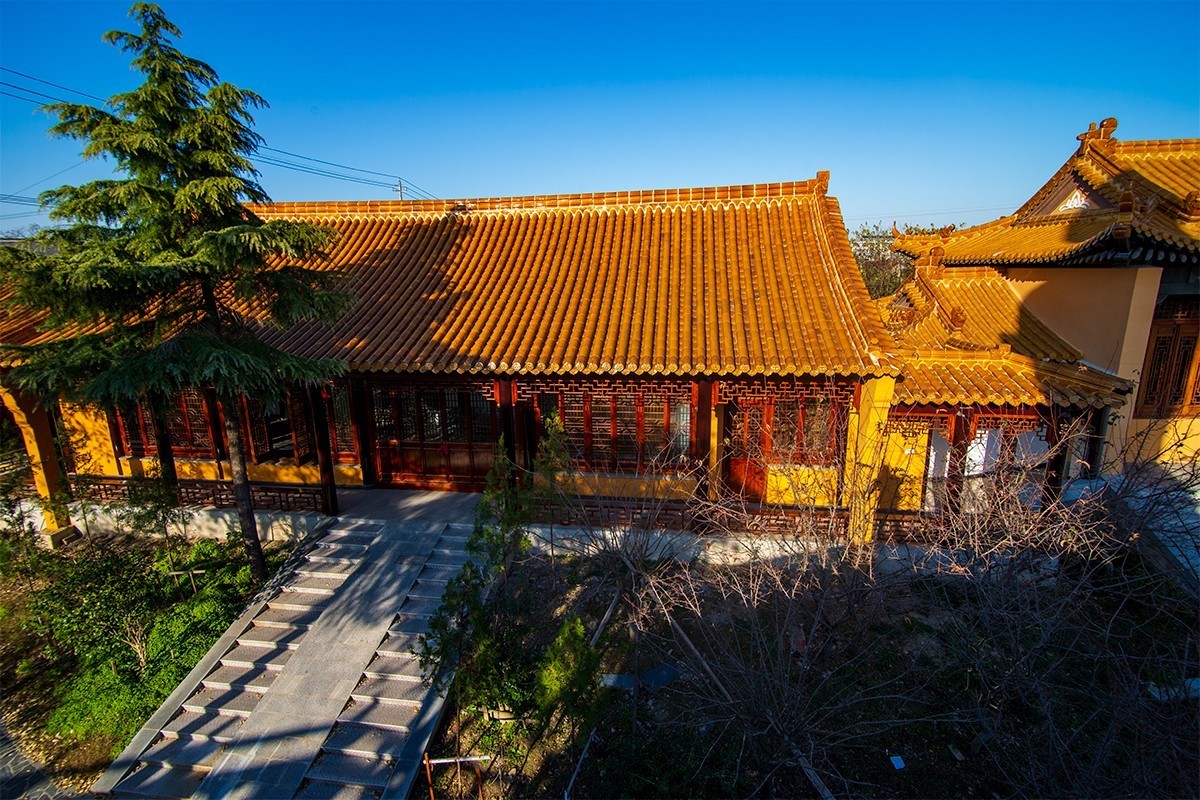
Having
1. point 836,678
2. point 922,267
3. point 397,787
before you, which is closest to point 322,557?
point 397,787

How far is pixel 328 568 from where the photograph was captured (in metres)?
7.52

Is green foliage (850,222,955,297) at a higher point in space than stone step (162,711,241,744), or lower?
higher

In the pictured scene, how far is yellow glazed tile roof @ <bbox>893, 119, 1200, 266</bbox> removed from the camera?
7023mm

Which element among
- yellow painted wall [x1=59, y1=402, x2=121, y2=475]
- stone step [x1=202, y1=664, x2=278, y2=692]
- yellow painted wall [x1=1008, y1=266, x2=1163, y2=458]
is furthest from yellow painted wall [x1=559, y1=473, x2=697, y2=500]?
yellow painted wall [x1=59, y1=402, x2=121, y2=475]

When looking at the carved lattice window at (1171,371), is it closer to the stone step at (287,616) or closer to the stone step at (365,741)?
the stone step at (365,741)

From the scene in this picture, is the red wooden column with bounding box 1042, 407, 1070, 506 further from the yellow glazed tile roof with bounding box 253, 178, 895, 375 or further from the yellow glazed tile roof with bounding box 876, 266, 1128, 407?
the yellow glazed tile roof with bounding box 253, 178, 895, 375

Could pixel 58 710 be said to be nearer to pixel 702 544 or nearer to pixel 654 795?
pixel 654 795

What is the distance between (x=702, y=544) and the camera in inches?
316

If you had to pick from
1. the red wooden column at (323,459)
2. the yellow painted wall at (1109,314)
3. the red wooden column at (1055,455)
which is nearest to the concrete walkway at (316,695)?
the red wooden column at (323,459)

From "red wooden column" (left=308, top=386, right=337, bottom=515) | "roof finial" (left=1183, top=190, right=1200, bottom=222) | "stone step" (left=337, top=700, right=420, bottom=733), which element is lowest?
"stone step" (left=337, top=700, right=420, bottom=733)

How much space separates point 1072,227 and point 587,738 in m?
10.4

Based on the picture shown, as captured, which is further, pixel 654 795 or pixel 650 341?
A: pixel 650 341

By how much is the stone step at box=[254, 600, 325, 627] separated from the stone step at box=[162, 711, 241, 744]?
111cm

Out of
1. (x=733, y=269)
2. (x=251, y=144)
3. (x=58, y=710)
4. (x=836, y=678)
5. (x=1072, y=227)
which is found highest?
(x=251, y=144)
